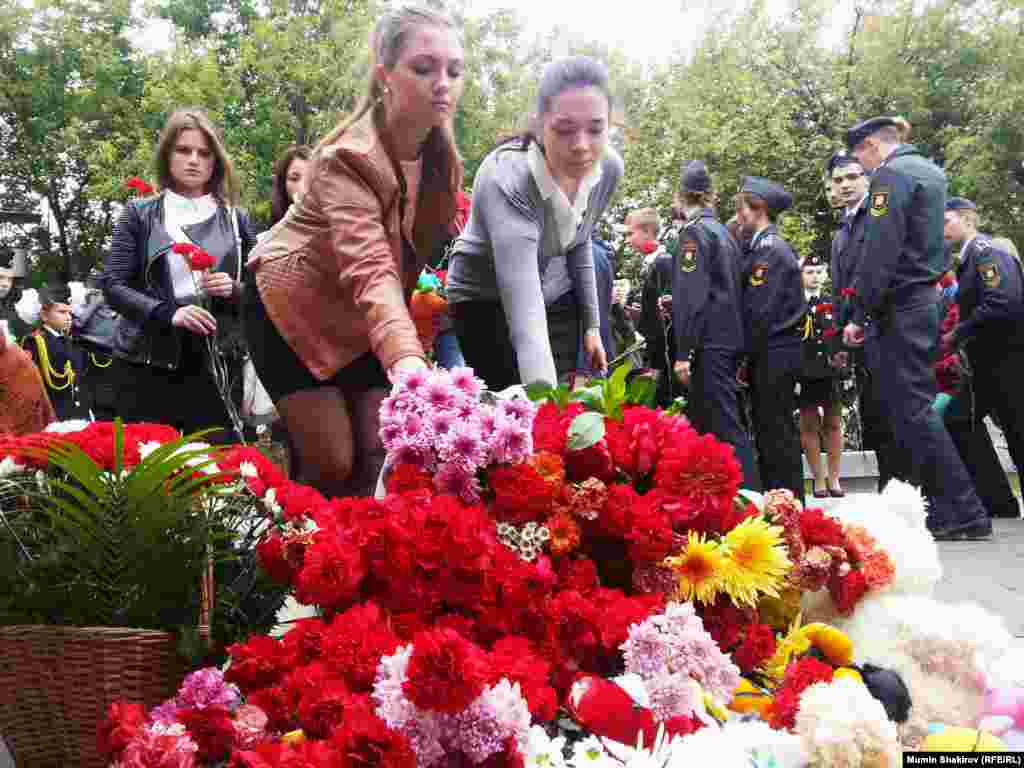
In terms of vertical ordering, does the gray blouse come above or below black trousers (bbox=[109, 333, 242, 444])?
above

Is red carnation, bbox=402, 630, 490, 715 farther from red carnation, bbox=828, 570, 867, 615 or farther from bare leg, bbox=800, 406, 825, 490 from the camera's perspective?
bare leg, bbox=800, 406, 825, 490

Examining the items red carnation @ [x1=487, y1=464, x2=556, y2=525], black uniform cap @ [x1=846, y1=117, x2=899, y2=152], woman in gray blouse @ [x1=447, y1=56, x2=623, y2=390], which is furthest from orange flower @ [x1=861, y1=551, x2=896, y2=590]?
black uniform cap @ [x1=846, y1=117, x2=899, y2=152]

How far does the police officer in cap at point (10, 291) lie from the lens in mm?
8078

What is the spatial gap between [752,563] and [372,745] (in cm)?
90

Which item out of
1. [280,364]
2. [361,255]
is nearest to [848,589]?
[361,255]

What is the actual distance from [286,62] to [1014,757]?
2223cm

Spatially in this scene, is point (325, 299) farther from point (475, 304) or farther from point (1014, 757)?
point (1014, 757)

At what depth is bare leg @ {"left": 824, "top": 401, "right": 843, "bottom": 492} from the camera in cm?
920

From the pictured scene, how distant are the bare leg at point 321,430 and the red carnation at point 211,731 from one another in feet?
4.53

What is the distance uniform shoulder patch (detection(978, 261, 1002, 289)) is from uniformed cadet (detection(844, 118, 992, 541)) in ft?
5.37

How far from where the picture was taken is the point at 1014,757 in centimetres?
168

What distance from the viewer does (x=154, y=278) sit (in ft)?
13.9

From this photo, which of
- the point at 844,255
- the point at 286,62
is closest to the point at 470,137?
the point at 286,62

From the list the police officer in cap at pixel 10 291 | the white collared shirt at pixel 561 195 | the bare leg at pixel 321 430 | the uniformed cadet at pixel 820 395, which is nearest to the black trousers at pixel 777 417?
the uniformed cadet at pixel 820 395
